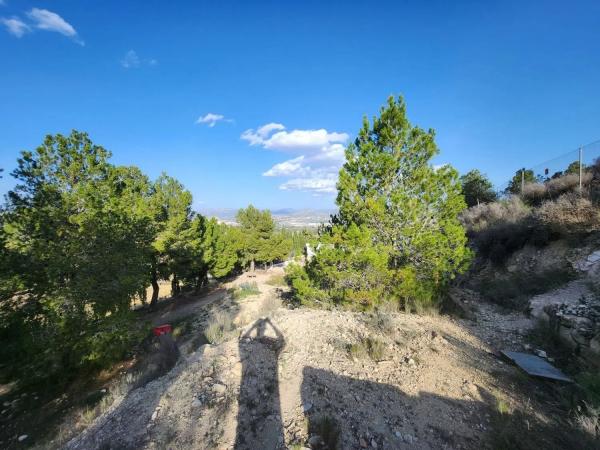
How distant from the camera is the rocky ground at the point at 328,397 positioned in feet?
11.1

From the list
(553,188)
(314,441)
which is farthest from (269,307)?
(553,188)

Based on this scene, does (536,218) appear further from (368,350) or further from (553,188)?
(368,350)

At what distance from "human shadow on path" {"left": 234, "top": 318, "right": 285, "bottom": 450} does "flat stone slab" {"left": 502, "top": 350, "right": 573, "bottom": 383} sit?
4899mm

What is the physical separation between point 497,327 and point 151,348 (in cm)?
1229

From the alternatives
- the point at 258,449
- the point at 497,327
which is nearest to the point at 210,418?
the point at 258,449

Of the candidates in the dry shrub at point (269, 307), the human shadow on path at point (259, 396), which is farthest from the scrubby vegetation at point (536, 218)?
the human shadow on path at point (259, 396)

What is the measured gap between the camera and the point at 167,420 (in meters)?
3.59

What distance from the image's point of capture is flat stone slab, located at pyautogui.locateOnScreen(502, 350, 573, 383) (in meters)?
4.91

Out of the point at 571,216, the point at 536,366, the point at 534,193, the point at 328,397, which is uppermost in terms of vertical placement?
the point at 534,193

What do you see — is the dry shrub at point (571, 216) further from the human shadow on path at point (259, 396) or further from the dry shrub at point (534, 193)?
the human shadow on path at point (259, 396)

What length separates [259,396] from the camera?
4039 millimetres

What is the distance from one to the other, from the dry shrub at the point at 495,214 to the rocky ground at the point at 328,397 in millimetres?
Result: 11352

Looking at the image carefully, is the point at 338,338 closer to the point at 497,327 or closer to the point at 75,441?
the point at 75,441

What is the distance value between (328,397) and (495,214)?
1766cm
